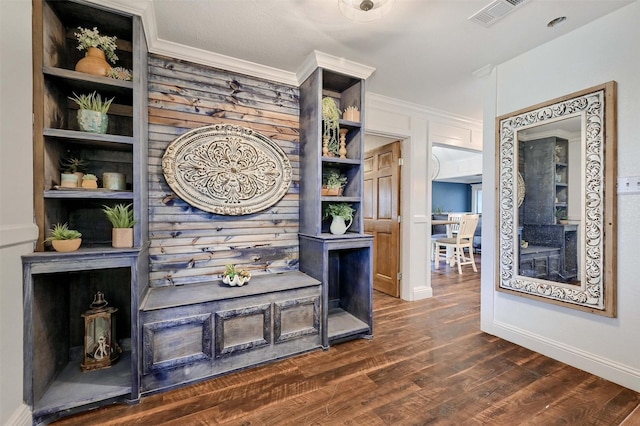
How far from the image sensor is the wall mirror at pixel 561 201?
189cm

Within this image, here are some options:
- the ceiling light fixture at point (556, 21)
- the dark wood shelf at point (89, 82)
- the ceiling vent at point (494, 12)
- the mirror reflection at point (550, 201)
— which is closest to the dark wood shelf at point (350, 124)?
the ceiling vent at point (494, 12)

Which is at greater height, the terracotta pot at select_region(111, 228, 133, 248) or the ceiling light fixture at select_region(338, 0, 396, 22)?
the ceiling light fixture at select_region(338, 0, 396, 22)

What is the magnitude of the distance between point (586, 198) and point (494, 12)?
1504 mm

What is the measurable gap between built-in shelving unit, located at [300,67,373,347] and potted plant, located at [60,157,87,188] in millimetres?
1674

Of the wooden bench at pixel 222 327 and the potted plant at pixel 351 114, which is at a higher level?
the potted plant at pixel 351 114

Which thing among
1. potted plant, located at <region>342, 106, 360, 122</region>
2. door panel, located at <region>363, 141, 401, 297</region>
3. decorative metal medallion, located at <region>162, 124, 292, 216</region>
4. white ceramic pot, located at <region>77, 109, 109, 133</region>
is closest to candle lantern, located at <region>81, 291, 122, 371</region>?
decorative metal medallion, located at <region>162, 124, 292, 216</region>

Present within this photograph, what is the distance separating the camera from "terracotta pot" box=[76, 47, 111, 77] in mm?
1701

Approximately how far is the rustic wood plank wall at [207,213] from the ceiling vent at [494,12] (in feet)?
5.40

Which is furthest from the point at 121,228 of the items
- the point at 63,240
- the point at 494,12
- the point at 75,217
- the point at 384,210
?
the point at 384,210

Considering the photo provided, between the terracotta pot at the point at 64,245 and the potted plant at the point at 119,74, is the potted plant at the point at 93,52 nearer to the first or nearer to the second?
the potted plant at the point at 119,74

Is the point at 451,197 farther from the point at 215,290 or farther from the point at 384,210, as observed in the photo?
the point at 215,290

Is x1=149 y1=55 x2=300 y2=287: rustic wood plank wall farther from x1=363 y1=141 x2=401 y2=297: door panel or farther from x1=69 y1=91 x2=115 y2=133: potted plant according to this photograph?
x1=363 y1=141 x2=401 y2=297: door panel

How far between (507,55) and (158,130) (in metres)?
3.12

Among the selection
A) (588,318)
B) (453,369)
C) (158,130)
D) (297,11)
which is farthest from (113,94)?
(588,318)
